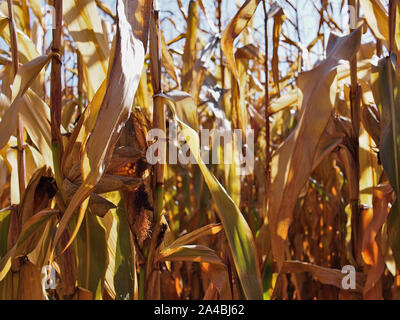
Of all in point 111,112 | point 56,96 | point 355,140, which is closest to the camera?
point 111,112

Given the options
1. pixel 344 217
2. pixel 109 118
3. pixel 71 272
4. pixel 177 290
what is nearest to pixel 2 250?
pixel 71 272

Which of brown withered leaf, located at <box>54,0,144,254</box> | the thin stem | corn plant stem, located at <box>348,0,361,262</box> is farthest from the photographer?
corn plant stem, located at <box>348,0,361,262</box>

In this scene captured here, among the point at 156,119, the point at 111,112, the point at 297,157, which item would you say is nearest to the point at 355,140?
the point at 297,157

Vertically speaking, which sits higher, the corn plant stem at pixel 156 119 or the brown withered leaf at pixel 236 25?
the brown withered leaf at pixel 236 25

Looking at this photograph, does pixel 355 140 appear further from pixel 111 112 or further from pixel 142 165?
pixel 111 112

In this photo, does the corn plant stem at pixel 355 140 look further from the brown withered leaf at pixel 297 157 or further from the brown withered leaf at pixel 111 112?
the brown withered leaf at pixel 111 112

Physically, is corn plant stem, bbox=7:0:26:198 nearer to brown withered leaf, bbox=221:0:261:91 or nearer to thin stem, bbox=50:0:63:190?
thin stem, bbox=50:0:63:190

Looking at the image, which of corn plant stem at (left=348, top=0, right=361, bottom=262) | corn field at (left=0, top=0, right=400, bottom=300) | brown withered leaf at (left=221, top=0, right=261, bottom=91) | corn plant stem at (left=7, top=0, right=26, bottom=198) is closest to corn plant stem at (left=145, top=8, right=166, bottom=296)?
corn field at (left=0, top=0, right=400, bottom=300)

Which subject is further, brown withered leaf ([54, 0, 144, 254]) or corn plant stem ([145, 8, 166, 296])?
corn plant stem ([145, 8, 166, 296])

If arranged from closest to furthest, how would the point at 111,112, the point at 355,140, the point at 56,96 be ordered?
the point at 111,112 < the point at 56,96 < the point at 355,140

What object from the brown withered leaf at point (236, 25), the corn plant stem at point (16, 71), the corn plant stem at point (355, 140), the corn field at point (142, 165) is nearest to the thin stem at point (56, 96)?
the corn field at point (142, 165)

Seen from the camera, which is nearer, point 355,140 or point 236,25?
point 236,25

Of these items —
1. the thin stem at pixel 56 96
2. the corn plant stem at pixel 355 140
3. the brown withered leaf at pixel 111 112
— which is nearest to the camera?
the brown withered leaf at pixel 111 112

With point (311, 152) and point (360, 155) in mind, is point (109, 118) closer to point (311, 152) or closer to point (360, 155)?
point (311, 152)
